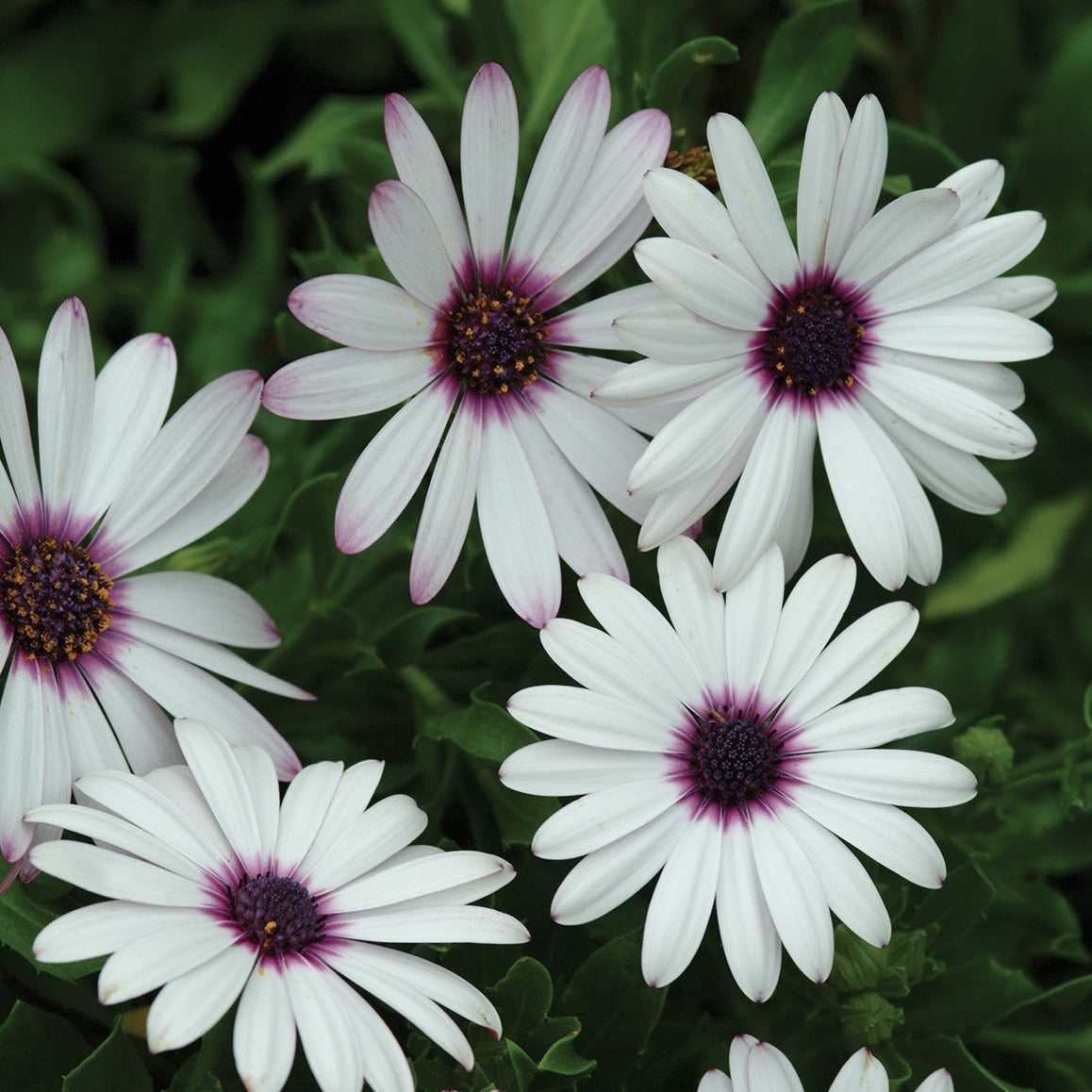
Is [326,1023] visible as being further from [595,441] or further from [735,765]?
[595,441]

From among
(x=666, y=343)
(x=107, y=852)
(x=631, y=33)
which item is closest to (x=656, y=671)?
(x=666, y=343)

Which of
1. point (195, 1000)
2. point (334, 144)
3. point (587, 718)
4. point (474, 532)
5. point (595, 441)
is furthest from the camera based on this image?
point (334, 144)

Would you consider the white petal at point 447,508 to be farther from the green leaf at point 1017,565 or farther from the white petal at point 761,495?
the green leaf at point 1017,565

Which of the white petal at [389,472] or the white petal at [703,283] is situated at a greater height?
the white petal at [703,283]

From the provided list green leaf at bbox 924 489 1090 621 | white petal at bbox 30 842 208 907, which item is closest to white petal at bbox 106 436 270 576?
white petal at bbox 30 842 208 907

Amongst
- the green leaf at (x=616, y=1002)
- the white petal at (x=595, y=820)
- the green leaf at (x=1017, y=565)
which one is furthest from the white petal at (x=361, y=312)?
the green leaf at (x=1017, y=565)

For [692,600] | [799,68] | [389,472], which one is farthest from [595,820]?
[799,68]
